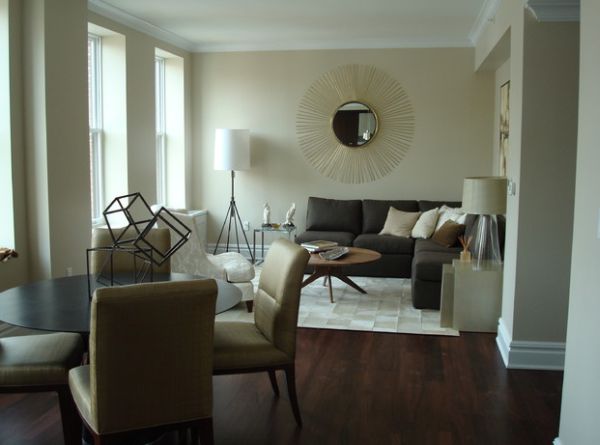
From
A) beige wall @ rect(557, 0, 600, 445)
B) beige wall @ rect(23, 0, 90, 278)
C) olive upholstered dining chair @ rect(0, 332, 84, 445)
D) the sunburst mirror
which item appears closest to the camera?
beige wall @ rect(557, 0, 600, 445)

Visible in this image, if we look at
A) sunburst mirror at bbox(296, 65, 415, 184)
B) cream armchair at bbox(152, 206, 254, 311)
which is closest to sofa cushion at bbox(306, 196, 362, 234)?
sunburst mirror at bbox(296, 65, 415, 184)

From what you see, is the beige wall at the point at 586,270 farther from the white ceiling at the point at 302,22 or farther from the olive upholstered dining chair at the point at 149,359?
the white ceiling at the point at 302,22

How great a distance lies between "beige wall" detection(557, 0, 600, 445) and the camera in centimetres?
227

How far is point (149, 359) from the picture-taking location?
87.9 inches

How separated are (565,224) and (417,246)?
252 centimetres

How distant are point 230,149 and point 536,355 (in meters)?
4.26

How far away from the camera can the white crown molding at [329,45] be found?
23.5 ft

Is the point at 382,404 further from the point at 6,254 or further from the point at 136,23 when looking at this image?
the point at 136,23

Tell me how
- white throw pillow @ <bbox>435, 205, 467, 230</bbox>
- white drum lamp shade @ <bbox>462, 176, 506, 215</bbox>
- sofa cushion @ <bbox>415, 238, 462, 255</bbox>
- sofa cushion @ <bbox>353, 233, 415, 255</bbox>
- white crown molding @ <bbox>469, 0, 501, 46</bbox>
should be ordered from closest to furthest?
1. white drum lamp shade @ <bbox>462, 176, 506, 215</bbox>
2. white crown molding @ <bbox>469, 0, 501, 46</bbox>
3. sofa cushion @ <bbox>415, 238, 462, 255</bbox>
4. white throw pillow @ <bbox>435, 205, 467, 230</bbox>
5. sofa cushion @ <bbox>353, 233, 415, 255</bbox>

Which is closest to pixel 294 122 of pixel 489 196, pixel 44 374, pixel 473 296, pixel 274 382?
pixel 489 196

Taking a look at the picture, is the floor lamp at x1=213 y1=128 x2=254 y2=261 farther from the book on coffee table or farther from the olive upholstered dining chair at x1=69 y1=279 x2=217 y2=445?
the olive upholstered dining chair at x1=69 y1=279 x2=217 y2=445

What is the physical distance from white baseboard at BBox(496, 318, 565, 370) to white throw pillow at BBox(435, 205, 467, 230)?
8.05 ft

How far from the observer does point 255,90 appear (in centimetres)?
764

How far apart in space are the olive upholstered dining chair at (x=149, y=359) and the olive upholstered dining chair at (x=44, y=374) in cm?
32
